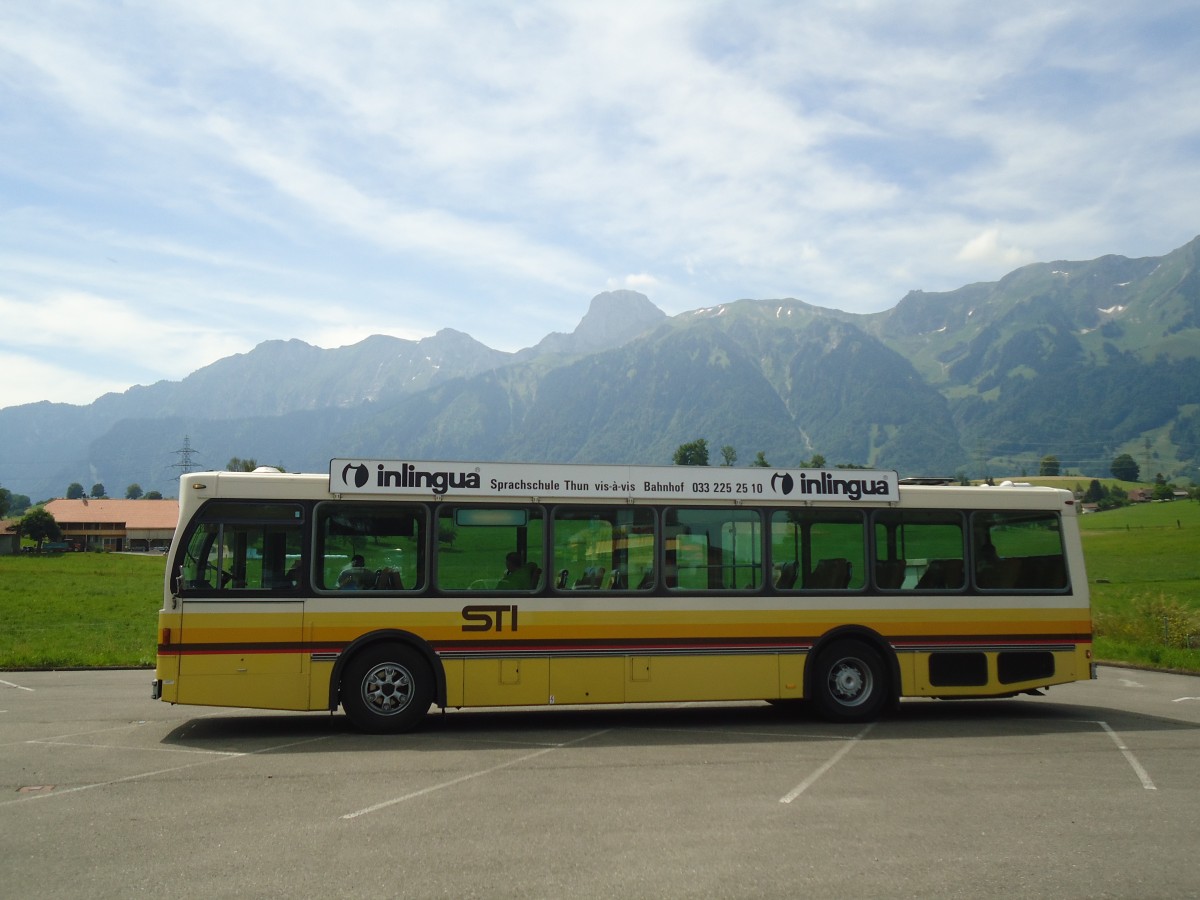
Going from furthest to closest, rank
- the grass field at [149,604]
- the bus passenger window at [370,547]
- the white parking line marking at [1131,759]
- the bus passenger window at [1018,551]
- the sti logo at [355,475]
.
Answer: the grass field at [149,604]
the bus passenger window at [1018,551]
the sti logo at [355,475]
the bus passenger window at [370,547]
the white parking line marking at [1131,759]

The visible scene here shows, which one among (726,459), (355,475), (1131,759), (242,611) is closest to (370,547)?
(355,475)

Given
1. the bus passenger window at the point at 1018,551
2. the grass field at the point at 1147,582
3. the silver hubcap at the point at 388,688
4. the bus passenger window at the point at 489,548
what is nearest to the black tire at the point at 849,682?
the bus passenger window at the point at 1018,551

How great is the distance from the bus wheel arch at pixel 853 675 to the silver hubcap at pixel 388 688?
15.4ft

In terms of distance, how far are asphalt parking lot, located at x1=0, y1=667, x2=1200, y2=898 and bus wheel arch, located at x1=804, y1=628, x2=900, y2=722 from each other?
340 mm

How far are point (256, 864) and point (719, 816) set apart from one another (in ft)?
10.5

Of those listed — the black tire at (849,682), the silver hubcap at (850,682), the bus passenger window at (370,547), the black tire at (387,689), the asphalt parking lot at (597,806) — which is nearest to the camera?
the asphalt parking lot at (597,806)

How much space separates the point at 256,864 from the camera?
242 inches

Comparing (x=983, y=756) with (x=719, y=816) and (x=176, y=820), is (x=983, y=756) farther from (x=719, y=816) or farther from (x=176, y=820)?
(x=176, y=820)

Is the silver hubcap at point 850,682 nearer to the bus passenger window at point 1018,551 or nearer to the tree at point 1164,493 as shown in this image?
the bus passenger window at point 1018,551

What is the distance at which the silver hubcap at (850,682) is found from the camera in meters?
12.2

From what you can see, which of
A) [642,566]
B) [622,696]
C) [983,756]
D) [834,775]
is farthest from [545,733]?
[983,756]

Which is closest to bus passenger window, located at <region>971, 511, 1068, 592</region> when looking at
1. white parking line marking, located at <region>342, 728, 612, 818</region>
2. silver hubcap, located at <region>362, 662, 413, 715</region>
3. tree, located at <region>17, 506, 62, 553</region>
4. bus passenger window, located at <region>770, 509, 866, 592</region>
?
bus passenger window, located at <region>770, 509, 866, 592</region>

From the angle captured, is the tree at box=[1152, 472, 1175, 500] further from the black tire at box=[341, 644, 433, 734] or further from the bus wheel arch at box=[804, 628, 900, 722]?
the black tire at box=[341, 644, 433, 734]

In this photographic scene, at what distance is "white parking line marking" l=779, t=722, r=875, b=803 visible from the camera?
8172 millimetres
